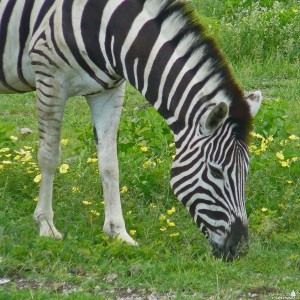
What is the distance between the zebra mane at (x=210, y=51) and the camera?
5.79 m

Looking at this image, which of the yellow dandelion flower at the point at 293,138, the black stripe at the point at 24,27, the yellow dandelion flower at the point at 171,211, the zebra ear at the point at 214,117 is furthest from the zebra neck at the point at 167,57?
the yellow dandelion flower at the point at 293,138

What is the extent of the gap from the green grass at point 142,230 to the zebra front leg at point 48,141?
13 cm

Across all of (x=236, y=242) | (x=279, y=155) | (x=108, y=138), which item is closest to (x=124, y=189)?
(x=108, y=138)

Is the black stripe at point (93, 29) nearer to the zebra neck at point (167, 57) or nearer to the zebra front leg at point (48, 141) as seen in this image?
the zebra neck at point (167, 57)

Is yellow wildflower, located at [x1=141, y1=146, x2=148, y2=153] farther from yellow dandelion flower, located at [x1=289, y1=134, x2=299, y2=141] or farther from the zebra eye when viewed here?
the zebra eye

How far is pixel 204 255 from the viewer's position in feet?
20.0

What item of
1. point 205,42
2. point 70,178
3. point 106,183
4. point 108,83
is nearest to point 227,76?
point 205,42

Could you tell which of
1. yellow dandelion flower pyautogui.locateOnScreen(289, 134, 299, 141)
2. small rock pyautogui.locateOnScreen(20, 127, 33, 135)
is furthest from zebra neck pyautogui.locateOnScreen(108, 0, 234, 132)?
small rock pyautogui.locateOnScreen(20, 127, 33, 135)

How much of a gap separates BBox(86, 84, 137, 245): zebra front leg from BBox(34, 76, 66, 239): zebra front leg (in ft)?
1.18

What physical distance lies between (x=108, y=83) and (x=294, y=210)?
1.85 m

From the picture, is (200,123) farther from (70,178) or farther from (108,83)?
(70,178)

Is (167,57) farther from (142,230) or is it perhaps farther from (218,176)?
(142,230)

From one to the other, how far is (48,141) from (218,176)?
1557 millimetres

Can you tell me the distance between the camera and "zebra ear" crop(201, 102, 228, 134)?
18.4 ft
